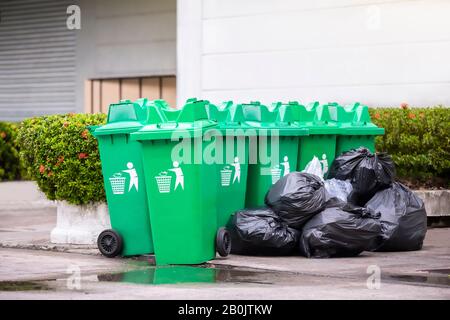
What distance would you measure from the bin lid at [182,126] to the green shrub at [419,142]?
408 centimetres

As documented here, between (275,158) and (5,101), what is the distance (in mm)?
12425

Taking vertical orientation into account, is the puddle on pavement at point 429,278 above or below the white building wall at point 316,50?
below

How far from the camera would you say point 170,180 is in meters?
8.24

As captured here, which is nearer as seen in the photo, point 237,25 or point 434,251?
point 434,251

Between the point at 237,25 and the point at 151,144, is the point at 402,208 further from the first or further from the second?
the point at 237,25

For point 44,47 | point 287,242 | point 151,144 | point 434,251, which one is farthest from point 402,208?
point 44,47

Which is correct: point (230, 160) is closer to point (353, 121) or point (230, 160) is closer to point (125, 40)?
point (353, 121)

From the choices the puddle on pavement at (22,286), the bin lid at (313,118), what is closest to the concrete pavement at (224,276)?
the puddle on pavement at (22,286)

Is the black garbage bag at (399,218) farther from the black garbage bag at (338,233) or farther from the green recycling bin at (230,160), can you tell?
the green recycling bin at (230,160)

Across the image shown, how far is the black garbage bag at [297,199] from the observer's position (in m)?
8.84

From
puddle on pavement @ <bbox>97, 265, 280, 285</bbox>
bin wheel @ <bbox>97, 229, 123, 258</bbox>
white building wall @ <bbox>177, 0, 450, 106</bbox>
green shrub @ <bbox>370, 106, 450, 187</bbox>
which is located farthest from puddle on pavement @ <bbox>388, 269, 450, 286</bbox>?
white building wall @ <bbox>177, 0, 450, 106</bbox>

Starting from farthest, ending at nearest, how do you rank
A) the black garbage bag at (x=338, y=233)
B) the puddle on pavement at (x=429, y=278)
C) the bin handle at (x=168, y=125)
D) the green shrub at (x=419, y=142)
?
the green shrub at (x=419, y=142), the black garbage bag at (x=338, y=233), the bin handle at (x=168, y=125), the puddle on pavement at (x=429, y=278)
